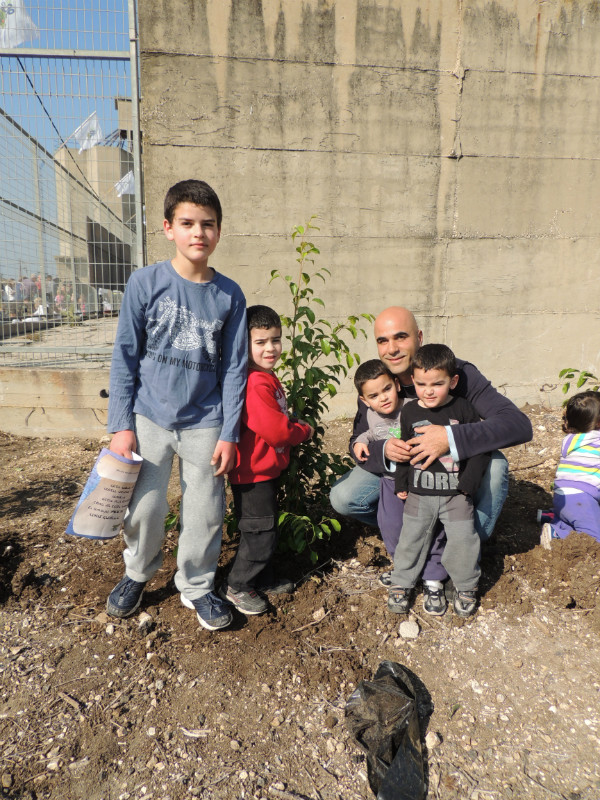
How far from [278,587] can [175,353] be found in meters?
1.25

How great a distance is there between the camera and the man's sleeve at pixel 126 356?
7.20 ft

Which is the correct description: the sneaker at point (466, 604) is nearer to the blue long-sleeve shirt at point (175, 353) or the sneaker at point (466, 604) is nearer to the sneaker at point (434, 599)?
the sneaker at point (434, 599)

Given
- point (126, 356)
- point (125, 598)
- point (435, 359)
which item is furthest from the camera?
point (125, 598)

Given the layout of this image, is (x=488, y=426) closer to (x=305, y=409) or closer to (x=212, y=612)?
(x=305, y=409)

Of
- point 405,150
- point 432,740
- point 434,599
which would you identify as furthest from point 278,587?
point 405,150

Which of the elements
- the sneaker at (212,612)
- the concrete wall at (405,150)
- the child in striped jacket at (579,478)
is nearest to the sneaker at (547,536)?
the child in striped jacket at (579,478)

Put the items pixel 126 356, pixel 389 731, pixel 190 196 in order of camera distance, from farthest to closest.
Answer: pixel 126 356, pixel 190 196, pixel 389 731

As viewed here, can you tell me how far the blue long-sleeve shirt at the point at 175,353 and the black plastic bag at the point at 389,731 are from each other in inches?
43.6

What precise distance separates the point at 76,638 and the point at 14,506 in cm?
166

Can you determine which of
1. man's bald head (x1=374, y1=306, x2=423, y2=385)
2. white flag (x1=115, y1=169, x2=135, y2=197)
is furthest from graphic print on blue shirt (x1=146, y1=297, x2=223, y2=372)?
white flag (x1=115, y1=169, x2=135, y2=197)

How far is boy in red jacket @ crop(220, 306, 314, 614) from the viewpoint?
2.35m

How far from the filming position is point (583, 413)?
2.98 metres

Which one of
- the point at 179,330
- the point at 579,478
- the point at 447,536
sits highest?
the point at 179,330

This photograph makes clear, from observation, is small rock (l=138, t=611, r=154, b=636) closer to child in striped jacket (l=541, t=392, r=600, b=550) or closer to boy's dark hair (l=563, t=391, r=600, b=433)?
child in striped jacket (l=541, t=392, r=600, b=550)
